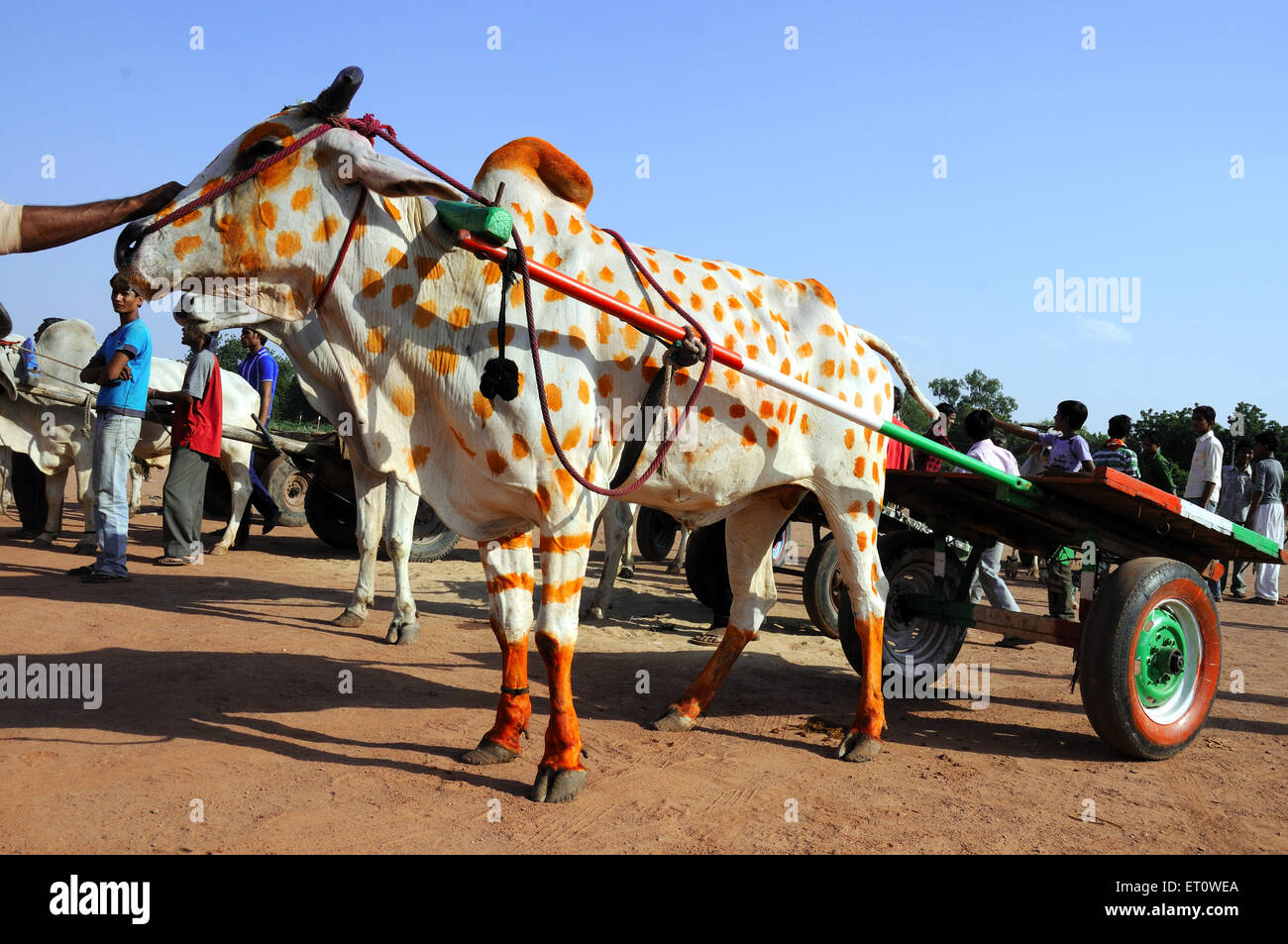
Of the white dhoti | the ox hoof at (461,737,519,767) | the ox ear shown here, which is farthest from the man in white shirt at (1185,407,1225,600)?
the ox ear

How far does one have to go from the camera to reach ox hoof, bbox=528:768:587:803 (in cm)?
407

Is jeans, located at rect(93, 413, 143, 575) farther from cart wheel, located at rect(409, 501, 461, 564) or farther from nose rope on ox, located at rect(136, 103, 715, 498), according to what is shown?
nose rope on ox, located at rect(136, 103, 715, 498)

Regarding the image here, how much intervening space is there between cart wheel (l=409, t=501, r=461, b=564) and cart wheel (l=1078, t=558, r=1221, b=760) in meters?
7.23

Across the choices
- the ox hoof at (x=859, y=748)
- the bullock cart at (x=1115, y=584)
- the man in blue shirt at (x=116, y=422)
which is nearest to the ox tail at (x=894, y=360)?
→ the bullock cart at (x=1115, y=584)

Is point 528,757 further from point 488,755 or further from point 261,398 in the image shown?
point 261,398

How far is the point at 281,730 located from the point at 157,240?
2.45 metres

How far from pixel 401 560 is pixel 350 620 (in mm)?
739

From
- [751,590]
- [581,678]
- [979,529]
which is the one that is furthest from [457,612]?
[979,529]

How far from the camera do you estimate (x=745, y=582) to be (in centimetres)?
574

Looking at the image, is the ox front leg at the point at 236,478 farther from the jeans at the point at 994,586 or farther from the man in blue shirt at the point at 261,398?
the jeans at the point at 994,586

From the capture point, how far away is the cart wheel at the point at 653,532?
1265cm

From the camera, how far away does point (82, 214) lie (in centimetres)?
341

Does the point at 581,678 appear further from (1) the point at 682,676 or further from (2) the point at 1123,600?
(2) the point at 1123,600

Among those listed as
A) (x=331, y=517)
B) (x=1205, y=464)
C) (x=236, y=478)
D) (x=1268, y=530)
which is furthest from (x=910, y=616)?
(x=1268, y=530)
